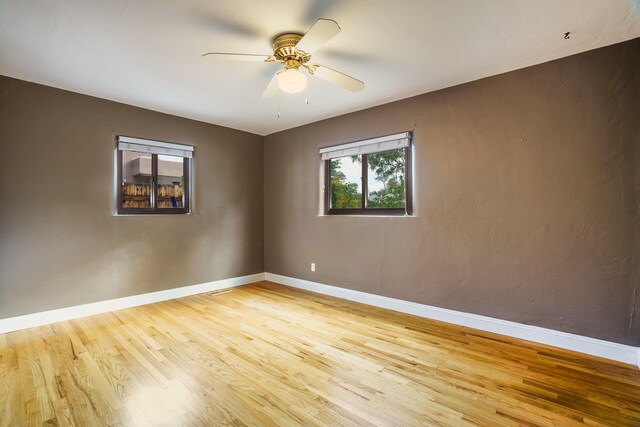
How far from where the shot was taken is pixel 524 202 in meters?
2.62

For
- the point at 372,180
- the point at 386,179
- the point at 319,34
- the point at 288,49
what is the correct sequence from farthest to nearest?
the point at 372,180
the point at 386,179
the point at 288,49
the point at 319,34

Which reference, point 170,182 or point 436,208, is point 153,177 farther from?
point 436,208

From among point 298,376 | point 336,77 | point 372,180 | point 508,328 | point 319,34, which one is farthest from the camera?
point 372,180

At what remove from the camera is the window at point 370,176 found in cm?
343

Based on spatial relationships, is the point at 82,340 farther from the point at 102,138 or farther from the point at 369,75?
the point at 369,75

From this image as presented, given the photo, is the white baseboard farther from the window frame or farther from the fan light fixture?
the fan light fixture

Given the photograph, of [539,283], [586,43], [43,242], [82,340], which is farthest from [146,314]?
[586,43]

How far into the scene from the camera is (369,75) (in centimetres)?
283

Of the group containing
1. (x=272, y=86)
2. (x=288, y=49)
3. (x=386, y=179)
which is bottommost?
(x=386, y=179)

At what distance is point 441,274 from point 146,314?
3228mm

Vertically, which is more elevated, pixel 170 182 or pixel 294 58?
pixel 294 58

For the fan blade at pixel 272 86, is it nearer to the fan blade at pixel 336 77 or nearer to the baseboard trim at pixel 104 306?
the fan blade at pixel 336 77

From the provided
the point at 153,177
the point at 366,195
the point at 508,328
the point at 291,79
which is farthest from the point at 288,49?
the point at 508,328

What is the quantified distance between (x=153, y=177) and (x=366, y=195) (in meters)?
2.76
